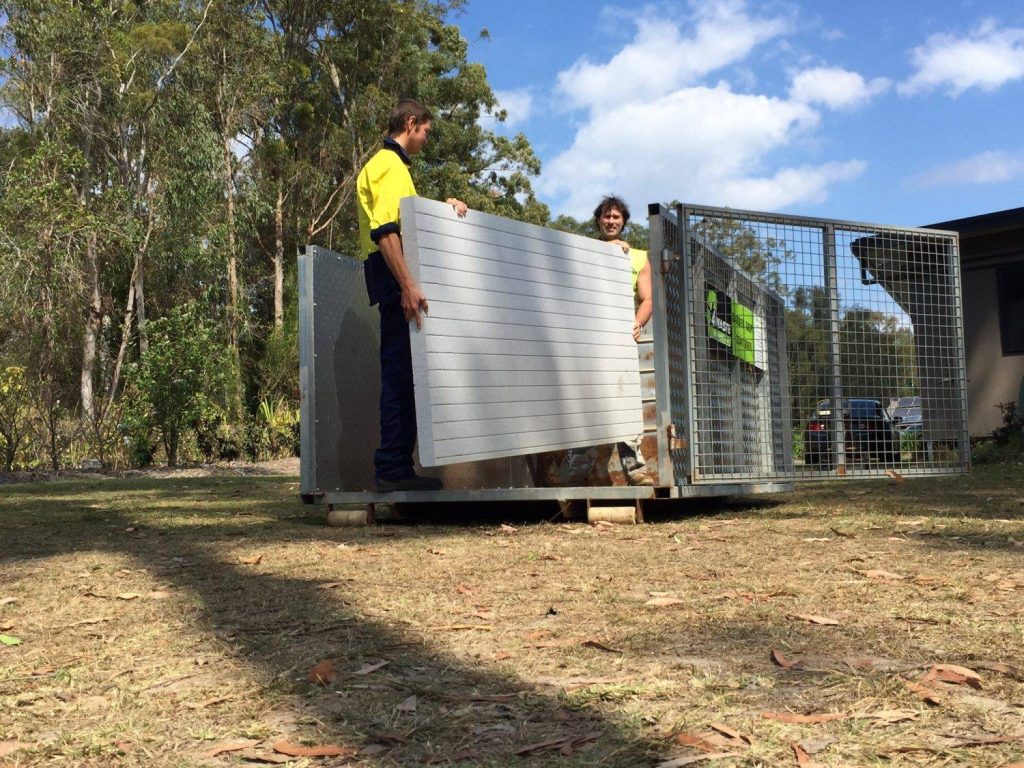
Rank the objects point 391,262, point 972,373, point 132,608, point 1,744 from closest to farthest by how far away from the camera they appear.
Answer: point 1,744, point 132,608, point 391,262, point 972,373

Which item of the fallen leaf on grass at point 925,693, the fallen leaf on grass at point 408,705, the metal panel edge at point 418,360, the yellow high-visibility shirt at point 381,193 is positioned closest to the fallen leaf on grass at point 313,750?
the fallen leaf on grass at point 408,705

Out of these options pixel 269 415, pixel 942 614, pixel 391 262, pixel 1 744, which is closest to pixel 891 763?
pixel 942 614

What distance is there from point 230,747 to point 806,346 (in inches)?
200

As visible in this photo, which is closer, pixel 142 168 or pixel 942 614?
pixel 942 614

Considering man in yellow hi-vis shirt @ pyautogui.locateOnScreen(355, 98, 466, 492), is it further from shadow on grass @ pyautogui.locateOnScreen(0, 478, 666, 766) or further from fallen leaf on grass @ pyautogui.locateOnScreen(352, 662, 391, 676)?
fallen leaf on grass @ pyautogui.locateOnScreen(352, 662, 391, 676)

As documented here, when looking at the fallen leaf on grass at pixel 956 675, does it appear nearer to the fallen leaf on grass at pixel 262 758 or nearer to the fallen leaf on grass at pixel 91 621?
the fallen leaf on grass at pixel 262 758

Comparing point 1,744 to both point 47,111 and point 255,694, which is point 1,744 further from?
point 47,111

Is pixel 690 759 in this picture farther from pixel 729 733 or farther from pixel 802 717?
pixel 802 717

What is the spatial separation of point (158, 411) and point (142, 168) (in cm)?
1033

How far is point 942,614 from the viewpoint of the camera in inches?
104

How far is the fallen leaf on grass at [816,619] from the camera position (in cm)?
255

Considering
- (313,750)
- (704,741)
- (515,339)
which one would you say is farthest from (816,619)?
(515,339)

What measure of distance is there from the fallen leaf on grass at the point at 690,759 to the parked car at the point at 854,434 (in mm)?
4614

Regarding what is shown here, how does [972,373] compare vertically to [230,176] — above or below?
below
